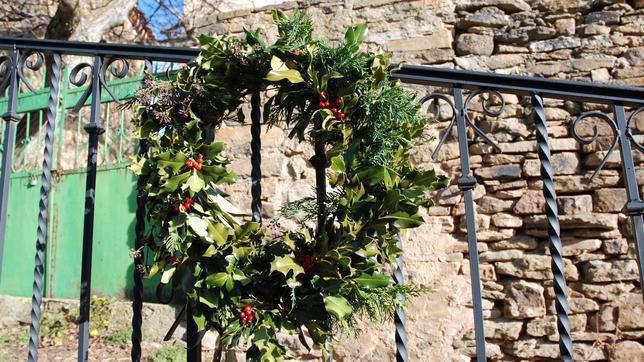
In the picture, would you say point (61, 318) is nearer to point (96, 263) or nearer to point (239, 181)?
point (96, 263)

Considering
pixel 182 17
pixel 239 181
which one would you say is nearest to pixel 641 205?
pixel 239 181

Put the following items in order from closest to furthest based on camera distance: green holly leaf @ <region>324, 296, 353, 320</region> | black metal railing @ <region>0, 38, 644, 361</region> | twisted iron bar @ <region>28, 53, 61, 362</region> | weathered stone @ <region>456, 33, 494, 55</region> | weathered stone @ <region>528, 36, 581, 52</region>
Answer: green holly leaf @ <region>324, 296, 353, 320</region> → black metal railing @ <region>0, 38, 644, 361</region> → twisted iron bar @ <region>28, 53, 61, 362</region> → weathered stone @ <region>528, 36, 581, 52</region> → weathered stone @ <region>456, 33, 494, 55</region>

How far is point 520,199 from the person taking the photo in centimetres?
377

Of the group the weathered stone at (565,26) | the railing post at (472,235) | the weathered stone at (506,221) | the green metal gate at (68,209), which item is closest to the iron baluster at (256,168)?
the railing post at (472,235)

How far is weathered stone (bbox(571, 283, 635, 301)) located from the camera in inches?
140

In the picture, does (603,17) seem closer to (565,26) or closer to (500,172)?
(565,26)

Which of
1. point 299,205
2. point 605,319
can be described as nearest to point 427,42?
point 605,319

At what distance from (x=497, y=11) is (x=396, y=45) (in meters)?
0.70

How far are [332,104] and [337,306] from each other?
1.66 feet

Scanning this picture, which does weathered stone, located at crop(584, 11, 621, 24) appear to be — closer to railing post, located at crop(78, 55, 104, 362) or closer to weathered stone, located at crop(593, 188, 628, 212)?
weathered stone, located at crop(593, 188, 628, 212)

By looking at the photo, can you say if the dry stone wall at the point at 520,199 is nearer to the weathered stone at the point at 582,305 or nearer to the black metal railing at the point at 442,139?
the weathered stone at the point at 582,305

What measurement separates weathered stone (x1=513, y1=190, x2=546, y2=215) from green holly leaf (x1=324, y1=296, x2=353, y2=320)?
263 cm

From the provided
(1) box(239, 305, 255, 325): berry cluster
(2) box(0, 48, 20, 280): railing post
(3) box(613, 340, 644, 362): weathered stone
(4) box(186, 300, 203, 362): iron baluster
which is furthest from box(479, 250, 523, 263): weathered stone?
(2) box(0, 48, 20, 280): railing post

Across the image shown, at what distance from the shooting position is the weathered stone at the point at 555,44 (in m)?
3.90
